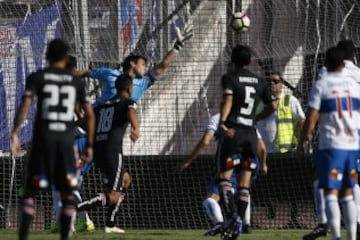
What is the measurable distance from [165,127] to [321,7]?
3.13m

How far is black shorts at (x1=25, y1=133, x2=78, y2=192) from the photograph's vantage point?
1164 cm

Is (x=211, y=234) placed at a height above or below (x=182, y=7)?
below

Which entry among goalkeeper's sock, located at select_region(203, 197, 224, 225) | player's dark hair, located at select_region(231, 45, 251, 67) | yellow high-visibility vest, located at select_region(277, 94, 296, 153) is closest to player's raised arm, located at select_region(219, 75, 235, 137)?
player's dark hair, located at select_region(231, 45, 251, 67)

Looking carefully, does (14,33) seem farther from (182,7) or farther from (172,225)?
(172,225)

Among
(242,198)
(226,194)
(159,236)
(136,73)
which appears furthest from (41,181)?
(136,73)

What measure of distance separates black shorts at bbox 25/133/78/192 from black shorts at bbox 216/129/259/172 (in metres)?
2.64

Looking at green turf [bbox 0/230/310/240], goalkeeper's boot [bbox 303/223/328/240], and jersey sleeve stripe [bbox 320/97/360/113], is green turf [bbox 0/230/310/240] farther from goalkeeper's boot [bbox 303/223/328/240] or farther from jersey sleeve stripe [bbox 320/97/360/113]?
jersey sleeve stripe [bbox 320/97/360/113]

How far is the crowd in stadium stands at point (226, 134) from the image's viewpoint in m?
11.7

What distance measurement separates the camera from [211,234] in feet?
47.0

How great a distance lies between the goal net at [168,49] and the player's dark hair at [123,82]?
3011mm

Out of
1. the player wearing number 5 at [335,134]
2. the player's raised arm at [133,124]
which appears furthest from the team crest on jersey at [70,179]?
the player's raised arm at [133,124]

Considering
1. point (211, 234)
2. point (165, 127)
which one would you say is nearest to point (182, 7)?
point (165, 127)

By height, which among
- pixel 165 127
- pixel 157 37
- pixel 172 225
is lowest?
pixel 172 225

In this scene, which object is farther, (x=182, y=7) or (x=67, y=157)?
(x=182, y=7)
